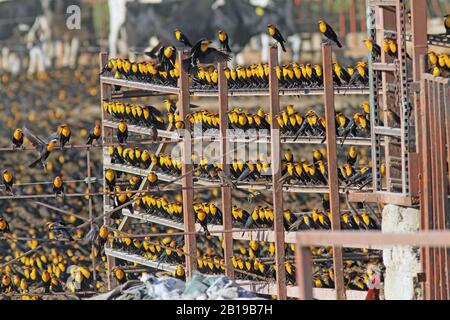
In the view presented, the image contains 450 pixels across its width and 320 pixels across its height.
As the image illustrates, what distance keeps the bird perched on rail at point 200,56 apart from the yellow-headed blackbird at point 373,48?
8.54 ft

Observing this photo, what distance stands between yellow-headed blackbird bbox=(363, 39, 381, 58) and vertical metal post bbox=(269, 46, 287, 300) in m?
1.29

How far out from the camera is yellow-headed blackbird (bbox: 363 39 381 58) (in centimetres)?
1581

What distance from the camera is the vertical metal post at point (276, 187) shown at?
17.0m

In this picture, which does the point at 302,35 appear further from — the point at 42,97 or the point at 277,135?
the point at 277,135

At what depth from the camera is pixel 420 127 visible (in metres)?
13.9

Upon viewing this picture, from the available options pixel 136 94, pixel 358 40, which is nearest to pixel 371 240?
pixel 136 94

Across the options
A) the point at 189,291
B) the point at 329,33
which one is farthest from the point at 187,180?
the point at 189,291

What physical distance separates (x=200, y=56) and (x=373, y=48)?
294cm

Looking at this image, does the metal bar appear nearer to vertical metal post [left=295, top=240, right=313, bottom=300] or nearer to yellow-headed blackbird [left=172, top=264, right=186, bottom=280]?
vertical metal post [left=295, top=240, right=313, bottom=300]

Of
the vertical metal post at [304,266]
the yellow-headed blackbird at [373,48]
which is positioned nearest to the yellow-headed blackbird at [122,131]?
the yellow-headed blackbird at [373,48]

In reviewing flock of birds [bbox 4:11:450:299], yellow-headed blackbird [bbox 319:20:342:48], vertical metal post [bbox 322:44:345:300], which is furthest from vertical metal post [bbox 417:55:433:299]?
yellow-headed blackbird [bbox 319:20:342:48]

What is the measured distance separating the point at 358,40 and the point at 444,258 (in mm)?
36246

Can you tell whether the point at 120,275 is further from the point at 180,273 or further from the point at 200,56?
the point at 200,56

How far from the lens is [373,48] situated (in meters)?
15.8
